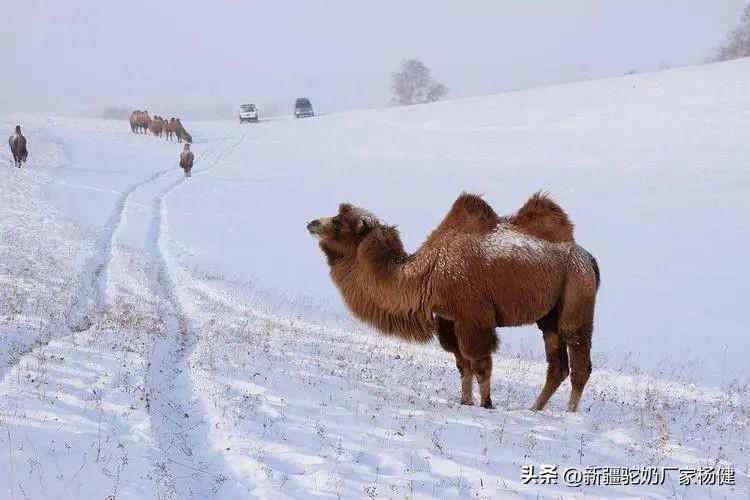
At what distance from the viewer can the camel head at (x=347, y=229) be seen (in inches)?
299

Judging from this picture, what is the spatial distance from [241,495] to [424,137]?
49.7m

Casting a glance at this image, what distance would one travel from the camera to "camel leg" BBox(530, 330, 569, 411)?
24.9 ft

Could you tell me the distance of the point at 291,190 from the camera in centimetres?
3562

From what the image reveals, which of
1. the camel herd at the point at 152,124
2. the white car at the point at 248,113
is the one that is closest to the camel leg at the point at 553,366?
the camel herd at the point at 152,124

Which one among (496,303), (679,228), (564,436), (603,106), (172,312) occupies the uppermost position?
(603,106)

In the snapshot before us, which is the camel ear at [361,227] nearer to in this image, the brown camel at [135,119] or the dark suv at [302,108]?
the brown camel at [135,119]

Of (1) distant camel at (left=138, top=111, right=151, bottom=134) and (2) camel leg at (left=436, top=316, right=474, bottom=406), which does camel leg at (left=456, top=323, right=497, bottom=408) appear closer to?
(2) camel leg at (left=436, top=316, right=474, bottom=406)

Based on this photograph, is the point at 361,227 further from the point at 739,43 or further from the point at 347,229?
the point at 739,43

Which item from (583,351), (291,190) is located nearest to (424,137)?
(291,190)

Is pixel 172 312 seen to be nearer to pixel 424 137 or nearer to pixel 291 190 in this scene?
pixel 291 190

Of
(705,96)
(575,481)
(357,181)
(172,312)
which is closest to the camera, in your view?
(575,481)

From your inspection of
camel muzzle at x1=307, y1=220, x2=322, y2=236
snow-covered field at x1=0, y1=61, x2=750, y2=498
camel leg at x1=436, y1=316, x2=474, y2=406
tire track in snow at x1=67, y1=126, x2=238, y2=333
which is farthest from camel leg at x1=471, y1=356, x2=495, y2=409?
tire track in snow at x1=67, y1=126, x2=238, y2=333

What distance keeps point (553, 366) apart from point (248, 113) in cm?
6788

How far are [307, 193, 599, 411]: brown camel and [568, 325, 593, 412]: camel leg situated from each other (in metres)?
0.01
